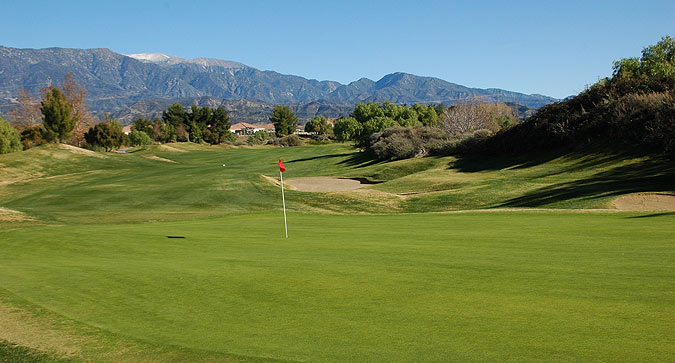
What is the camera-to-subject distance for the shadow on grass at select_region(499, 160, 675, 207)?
25.2 meters

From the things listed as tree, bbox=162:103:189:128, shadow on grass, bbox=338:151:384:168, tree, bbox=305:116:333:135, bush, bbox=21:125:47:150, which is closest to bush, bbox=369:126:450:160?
shadow on grass, bbox=338:151:384:168

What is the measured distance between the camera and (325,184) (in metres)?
49.8

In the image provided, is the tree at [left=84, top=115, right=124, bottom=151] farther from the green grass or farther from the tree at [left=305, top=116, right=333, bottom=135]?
the tree at [left=305, top=116, right=333, bottom=135]

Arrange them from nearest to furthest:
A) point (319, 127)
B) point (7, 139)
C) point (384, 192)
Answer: point (384, 192) → point (7, 139) → point (319, 127)

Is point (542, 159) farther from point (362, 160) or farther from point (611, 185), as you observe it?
point (362, 160)

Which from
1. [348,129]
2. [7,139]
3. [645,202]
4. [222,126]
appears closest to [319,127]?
[222,126]

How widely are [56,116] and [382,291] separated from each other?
75.9 metres

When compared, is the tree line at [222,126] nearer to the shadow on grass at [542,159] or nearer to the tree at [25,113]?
the tree at [25,113]

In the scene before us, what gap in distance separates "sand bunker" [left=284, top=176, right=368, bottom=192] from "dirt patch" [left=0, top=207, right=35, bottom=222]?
2371cm

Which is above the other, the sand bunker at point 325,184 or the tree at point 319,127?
the tree at point 319,127

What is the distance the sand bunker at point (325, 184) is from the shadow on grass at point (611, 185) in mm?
19709

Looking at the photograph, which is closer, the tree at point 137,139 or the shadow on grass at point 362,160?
the shadow on grass at point 362,160

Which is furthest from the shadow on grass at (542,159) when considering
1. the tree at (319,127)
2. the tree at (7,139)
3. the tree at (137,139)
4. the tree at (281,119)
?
the tree at (281,119)

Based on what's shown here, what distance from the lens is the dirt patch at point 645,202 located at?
867 inches
